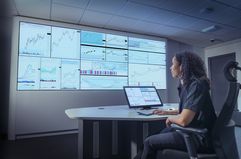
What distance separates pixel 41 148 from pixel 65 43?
2.05 m

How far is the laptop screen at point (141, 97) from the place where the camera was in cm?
232

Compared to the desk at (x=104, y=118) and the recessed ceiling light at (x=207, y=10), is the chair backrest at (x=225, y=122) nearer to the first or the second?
the desk at (x=104, y=118)

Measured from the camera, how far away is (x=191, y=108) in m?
1.27

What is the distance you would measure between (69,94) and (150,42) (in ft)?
7.96

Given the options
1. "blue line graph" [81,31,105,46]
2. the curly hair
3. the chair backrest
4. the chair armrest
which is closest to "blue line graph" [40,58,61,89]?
"blue line graph" [81,31,105,46]

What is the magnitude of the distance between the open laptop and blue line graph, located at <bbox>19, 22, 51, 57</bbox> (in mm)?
2050

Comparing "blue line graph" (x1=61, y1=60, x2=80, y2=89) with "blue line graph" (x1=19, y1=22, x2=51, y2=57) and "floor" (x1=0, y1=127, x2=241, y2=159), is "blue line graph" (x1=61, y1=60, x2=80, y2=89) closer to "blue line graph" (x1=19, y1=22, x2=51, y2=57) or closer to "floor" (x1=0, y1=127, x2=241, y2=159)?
"blue line graph" (x1=19, y1=22, x2=51, y2=57)

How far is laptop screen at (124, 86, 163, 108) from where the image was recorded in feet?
7.60

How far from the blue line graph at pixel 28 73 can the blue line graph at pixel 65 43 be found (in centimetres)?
40

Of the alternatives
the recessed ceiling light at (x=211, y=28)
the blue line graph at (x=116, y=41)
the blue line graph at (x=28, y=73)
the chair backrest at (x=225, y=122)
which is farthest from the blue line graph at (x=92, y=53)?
the chair backrest at (x=225, y=122)

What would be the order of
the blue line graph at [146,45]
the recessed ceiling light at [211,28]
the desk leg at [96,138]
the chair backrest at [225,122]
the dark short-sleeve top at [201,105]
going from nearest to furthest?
1. the chair backrest at [225,122]
2. the dark short-sleeve top at [201,105]
3. the desk leg at [96,138]
4. the recessed ceiling light at [211,28]
5. the blue line graph at [146,45]

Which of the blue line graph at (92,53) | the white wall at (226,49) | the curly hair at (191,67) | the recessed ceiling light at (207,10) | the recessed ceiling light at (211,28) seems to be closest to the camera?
the curly hair at (191,67)

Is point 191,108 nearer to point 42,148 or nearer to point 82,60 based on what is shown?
point 42,148

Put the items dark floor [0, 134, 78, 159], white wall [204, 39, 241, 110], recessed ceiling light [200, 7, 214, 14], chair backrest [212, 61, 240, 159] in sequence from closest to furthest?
chair backrest [212, 61, 240, 159] < dark floor [0, 134, 78, 159] < recessed ceiling light [200, 7, 214, 14] < white wall [204, 39, 241, 110]
